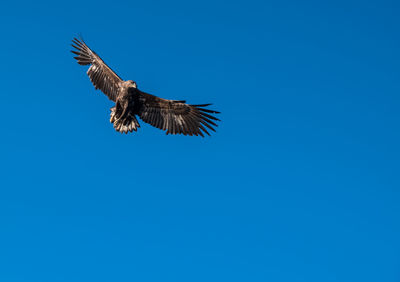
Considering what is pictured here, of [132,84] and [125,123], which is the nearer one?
[125,123]

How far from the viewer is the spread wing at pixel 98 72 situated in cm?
1895

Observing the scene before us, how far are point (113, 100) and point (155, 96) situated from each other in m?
1.69

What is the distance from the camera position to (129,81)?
18.4 metres

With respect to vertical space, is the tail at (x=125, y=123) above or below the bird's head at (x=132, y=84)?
below

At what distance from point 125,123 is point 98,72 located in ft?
9.03

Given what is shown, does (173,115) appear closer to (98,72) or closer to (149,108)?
(149,108)

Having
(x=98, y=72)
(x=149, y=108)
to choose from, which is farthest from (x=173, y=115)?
(x=98, y=72)

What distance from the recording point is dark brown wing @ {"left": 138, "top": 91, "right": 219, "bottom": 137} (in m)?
18.7

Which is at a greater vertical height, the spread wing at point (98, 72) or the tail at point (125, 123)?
the spread wing at point (98, 72)

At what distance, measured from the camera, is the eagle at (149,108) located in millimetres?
18203

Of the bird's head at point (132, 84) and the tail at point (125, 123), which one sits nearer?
the tail at point (125, 123)

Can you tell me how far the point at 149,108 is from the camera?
62.3ft

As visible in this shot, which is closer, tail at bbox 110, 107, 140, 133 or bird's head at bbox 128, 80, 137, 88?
tail at bbox 110, 107, 140, 133

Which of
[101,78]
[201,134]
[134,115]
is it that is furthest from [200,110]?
[101,78]
